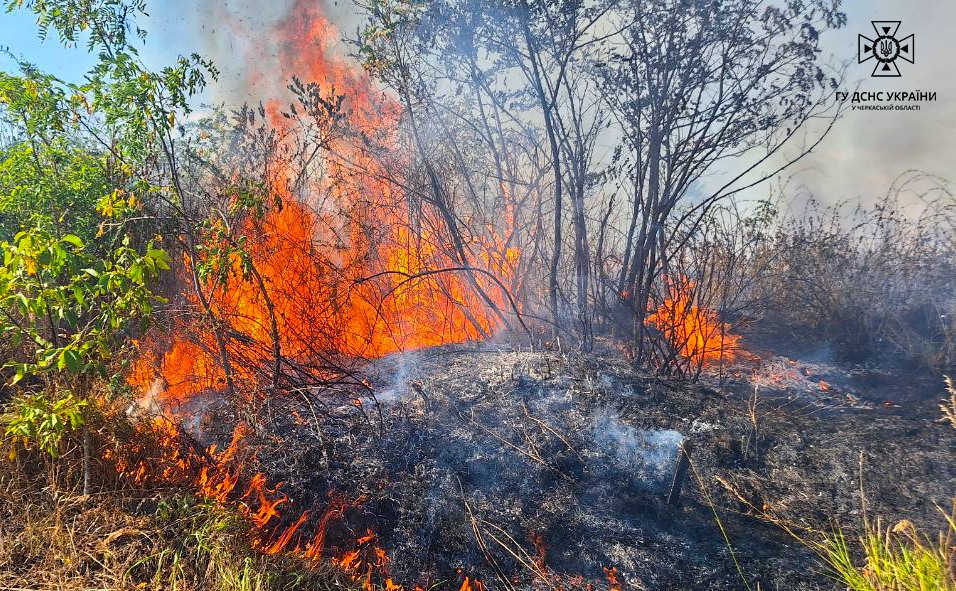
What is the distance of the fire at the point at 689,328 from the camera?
5.25 meters

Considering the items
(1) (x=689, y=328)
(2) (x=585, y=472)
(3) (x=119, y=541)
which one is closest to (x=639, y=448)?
(2) (x=585, y=472)

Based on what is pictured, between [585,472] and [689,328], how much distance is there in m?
3.56

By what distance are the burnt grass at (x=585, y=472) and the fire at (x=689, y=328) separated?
2.16 feet

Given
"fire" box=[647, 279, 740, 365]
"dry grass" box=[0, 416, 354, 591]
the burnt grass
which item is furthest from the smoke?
"dry grass" box=[0, 416, 354, 591]

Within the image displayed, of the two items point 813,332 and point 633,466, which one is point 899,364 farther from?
point 633,466

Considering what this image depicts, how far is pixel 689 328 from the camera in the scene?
6.52m

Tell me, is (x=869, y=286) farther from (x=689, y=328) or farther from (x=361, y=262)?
(x=361, y=262)

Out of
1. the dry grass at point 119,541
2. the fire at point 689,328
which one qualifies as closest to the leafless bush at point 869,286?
the fire at point 689,328

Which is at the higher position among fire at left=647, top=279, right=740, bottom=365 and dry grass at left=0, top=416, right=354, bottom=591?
fire at left=647, top=279, right=740, bottom=365

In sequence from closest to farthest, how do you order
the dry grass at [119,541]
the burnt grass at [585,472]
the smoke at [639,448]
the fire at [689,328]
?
1. the dry grass at [119,541]
2. the burnt grass at [585,472]
3. the smoke at [639,448]
4. the fire at [689,328]

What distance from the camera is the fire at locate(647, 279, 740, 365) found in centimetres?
525

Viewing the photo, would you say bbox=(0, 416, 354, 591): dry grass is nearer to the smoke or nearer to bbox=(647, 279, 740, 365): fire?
the smoke

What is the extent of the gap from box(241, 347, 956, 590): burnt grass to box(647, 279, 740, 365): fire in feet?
2.16

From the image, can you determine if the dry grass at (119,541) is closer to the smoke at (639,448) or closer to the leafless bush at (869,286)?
the smoke at (639,448)
